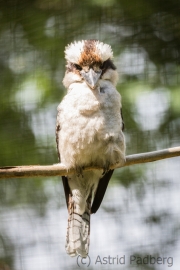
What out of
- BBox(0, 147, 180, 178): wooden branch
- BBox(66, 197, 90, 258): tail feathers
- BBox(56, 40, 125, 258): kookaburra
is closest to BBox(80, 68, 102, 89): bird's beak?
BBox(56, 40, 125, 258): kookaburra

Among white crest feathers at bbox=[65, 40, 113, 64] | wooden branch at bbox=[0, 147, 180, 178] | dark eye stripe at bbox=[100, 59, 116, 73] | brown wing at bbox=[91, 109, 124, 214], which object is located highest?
white crest feathers at bbox=[65, 40, 113, 64]

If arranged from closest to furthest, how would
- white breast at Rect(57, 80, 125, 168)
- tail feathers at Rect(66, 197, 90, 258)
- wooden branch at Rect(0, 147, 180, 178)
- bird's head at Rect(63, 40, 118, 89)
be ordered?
wooden branch at Rect(0, 147, 180, 178) < white breast at Rect(57, 80, 125, 168) < bird's head at Rect(63, 40, 118, 89) < tail feathers at Rect(66, 197, 90, 258)

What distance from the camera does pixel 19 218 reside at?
425cm

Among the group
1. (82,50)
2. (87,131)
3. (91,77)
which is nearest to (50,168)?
(87,131)

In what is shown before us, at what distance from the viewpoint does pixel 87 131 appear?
10.4 ft

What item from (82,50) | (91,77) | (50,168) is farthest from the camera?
(82,50)

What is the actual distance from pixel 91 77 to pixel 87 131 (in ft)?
0.98

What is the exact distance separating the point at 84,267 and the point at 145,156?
60.8 inches

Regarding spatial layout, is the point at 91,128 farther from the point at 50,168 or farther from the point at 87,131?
the point at 50,168

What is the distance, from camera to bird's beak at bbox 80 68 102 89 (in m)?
3.23

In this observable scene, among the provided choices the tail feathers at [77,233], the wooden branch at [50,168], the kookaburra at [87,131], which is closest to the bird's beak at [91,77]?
the kookaburra at [87,131]

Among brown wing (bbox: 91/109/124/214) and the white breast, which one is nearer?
the white breast

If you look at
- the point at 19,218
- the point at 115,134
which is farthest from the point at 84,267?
the point at 115,134

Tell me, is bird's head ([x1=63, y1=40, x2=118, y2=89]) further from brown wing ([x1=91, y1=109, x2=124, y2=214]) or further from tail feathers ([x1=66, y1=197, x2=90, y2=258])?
tail feathers ([x1=66, y1=197, x2=90, y2=258])
